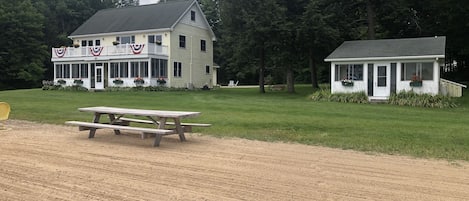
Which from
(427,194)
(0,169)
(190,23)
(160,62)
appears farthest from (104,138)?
(190,23)

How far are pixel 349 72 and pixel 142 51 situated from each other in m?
15.4

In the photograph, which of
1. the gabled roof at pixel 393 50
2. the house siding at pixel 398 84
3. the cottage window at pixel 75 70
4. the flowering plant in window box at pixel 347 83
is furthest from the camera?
the cottage window at pixel 75 70

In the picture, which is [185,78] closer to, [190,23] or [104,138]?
[190,23]

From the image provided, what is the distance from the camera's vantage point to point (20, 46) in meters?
51.8

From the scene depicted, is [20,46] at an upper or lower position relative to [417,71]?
upper

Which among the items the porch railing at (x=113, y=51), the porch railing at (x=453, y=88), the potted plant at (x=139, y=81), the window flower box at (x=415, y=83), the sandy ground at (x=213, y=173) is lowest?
the sandy ground at (x=213, y=173)

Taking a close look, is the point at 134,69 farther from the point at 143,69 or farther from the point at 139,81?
the point at 139,81

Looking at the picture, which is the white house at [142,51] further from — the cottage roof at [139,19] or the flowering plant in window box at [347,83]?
the flowering plant in window box at [347,83]

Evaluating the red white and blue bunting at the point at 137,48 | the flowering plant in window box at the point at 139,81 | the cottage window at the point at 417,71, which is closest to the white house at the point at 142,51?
the red white and blue bunting at the point at 137,48

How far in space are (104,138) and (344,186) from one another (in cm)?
608

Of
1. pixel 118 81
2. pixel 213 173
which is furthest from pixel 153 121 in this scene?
pixel 118 81

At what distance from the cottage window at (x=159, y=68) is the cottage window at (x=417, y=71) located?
18004mm

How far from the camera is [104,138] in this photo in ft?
33.5

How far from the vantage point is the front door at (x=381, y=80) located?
2478 centimetres
